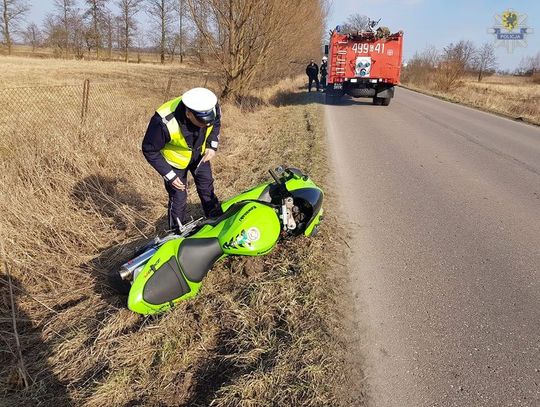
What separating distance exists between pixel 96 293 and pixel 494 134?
1130 cm

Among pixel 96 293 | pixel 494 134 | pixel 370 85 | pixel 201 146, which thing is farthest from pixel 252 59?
pixel 96 293

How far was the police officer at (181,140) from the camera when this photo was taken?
3.35m

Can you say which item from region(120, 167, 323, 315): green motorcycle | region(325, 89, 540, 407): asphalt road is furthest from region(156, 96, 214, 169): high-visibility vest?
region(325, 89, 540, 407): asphalt road

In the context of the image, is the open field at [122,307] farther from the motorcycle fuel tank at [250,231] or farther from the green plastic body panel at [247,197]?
the green plastic body panel at [247,197]

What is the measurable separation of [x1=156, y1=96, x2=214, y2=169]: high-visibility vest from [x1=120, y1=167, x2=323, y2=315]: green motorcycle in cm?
61

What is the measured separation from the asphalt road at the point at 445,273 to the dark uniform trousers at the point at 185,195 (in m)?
1.62

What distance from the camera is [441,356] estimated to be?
2740 mm

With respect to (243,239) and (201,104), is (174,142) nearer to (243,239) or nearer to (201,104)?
(201,104)

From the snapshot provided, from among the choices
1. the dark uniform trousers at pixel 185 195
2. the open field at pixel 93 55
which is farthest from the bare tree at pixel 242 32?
the open field at pixel 93 55

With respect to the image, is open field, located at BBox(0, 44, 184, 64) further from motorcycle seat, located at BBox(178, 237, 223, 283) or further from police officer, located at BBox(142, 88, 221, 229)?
motorcycle seat, located at BBox(178, 237, 223, 283)

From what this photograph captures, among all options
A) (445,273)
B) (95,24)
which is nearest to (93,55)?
(95,24)

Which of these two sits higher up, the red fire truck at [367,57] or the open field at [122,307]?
the red fire truck at [367,57]

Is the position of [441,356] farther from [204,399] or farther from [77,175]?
[77,175]

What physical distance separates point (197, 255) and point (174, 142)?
46.3 inches
